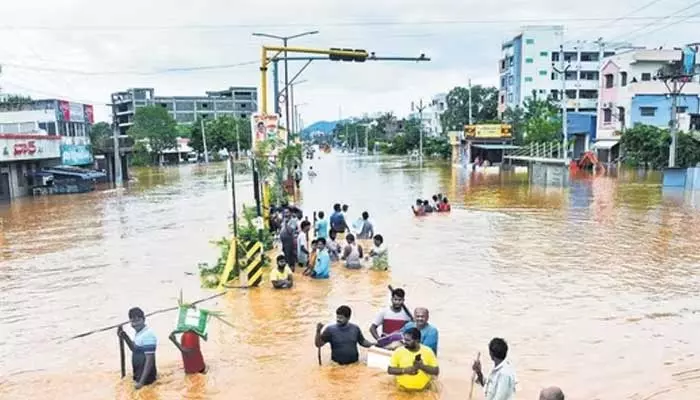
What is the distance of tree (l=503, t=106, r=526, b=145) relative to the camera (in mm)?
77625

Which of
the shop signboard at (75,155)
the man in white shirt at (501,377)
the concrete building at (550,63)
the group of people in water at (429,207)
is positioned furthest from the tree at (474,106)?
the man in white shirt at (501,377)

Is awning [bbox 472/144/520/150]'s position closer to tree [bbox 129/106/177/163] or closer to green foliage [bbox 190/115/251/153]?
green foliage [bbox 190/115/251/153]

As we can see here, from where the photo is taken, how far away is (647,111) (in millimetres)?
59156

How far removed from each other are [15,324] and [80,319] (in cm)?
131

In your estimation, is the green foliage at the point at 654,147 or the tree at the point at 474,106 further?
the tree at the point at 474,106

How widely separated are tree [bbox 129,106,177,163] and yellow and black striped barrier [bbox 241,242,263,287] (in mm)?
90399

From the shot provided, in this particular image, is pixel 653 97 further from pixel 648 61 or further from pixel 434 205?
pixel 434 205

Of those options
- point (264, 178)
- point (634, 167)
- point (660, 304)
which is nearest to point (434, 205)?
point (264, 178)

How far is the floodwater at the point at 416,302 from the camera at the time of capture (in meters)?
9.84

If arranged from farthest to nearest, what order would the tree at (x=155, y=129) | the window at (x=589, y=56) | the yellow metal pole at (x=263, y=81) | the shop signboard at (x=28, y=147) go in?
the tree at (x=155, y=129)
the window at (x=589, y=56)
the shop signboard at (x=28, y=147)
the yellow metal pole at (x=263, y=81)

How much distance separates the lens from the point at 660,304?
45.7 feet

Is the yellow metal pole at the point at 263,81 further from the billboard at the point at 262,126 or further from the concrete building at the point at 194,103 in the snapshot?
the concrete building at the point at 194,103

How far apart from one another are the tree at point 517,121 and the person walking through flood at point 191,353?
229 ft

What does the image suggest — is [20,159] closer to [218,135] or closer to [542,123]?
[542,123]
